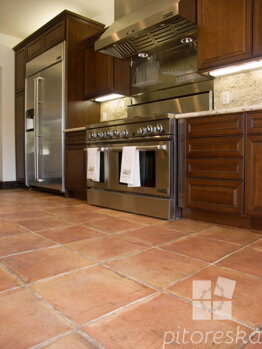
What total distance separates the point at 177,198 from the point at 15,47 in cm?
400

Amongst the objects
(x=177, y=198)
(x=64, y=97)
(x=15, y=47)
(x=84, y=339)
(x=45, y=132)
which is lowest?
(x=84, y=339)

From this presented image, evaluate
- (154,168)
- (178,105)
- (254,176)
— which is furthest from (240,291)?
(178,105)

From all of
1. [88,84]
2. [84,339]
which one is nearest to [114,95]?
[88,84]

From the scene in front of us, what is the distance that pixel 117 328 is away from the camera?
0.81 metres

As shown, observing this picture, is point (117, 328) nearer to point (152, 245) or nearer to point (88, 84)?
point (152, 245)

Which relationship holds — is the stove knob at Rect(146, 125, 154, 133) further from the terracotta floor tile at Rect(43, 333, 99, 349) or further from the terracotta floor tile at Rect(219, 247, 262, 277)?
the terracotta floor tile at Rect(43, 333, 99, 349)

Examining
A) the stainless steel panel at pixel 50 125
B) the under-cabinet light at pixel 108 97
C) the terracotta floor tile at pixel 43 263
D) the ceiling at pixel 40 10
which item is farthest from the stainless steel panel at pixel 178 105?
the terracotta floor tile at pixel 43 263

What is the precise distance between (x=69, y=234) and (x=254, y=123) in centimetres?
142

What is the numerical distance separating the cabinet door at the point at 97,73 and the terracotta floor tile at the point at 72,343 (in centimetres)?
298

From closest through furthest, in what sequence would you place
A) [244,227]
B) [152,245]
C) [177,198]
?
[152,245] → [244,227] → [177,198]

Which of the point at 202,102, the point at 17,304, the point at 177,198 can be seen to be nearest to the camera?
the point at 17,304

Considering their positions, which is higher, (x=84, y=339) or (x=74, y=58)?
(x=74, y=58)

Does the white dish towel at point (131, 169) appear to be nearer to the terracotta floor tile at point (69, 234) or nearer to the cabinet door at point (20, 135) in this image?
the terracotta floor tile at point (69, 234)

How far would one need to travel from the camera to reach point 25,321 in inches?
33.4
